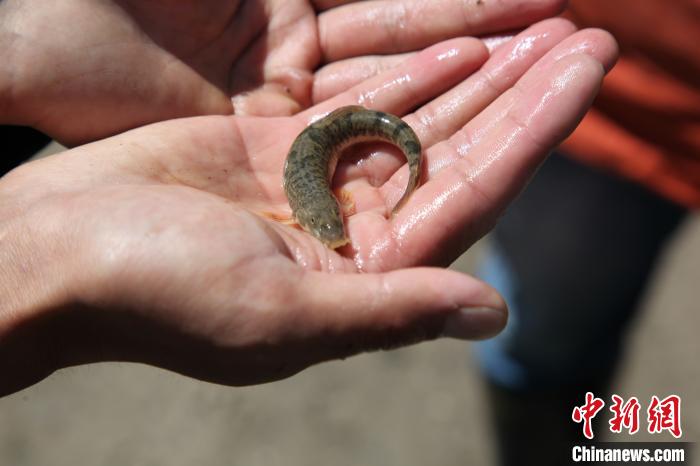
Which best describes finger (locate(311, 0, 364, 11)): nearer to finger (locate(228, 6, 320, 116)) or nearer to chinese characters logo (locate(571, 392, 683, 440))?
finger (locate(228, 6, 320, 116))

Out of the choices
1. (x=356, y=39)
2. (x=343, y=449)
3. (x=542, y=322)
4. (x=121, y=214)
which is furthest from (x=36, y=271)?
(x=542, y=322)

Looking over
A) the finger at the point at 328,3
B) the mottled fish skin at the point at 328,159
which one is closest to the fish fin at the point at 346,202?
the mottled fish skin at the point at 328,159

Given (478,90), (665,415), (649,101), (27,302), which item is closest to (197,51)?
(478,90)

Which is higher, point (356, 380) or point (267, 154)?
point (267, 154)

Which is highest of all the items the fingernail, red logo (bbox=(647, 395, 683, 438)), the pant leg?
the fingernail

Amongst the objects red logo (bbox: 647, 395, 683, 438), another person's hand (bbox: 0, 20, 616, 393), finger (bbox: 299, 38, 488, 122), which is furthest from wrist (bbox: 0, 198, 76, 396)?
red logo (bbox: 647, 395, 683, 438)

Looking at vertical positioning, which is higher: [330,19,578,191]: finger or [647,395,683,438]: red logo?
[330,19,578,191]: finger

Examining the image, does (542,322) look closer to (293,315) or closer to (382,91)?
(382,91)
